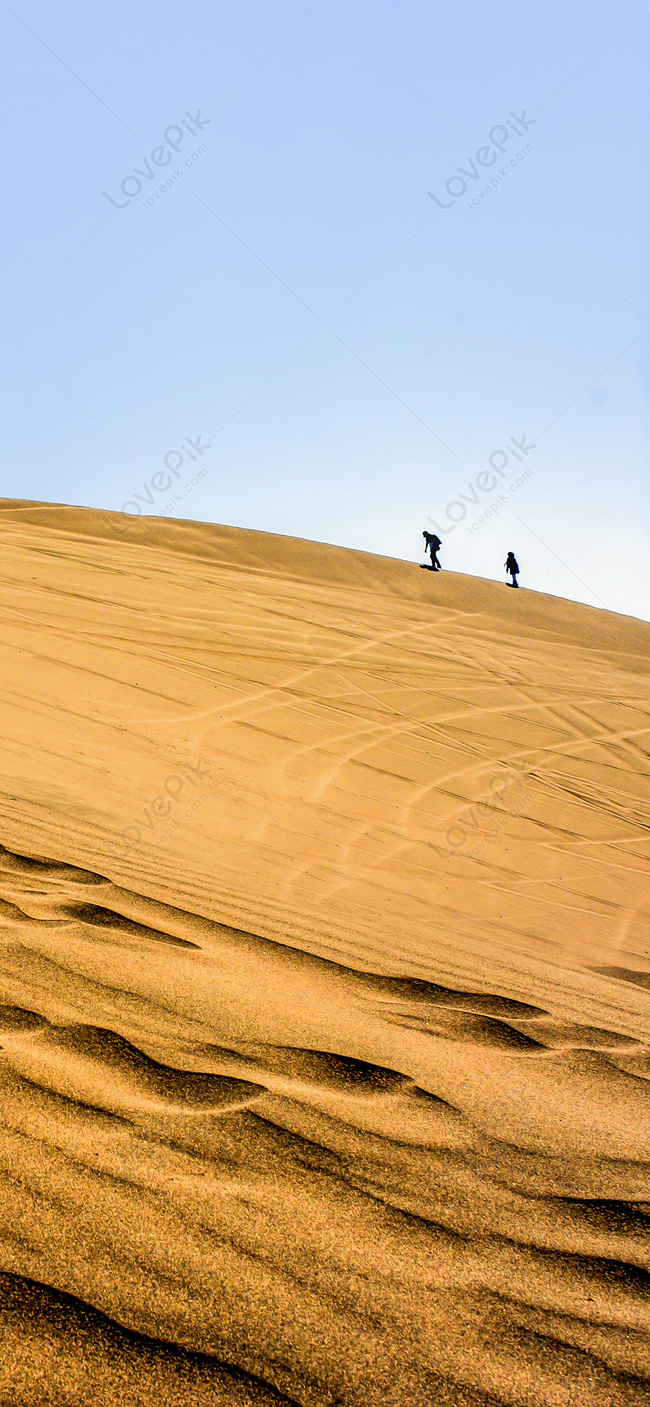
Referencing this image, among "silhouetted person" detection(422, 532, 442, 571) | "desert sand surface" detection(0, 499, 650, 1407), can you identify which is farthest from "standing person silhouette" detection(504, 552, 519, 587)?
"desert sand surface" detection(0, 499, 650, 1407)

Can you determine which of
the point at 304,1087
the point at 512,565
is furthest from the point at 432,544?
the point at 304,1087

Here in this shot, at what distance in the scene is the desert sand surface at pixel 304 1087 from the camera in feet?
5.08

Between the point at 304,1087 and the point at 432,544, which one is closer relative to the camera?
the point at 304,1087

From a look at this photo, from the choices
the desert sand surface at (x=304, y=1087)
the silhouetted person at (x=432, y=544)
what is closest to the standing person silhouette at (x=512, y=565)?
the silhouetted person at (x=432, y=544)

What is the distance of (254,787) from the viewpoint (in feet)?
21.8

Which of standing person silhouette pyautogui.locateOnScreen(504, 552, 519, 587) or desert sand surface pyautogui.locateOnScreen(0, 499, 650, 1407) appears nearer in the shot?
desert sand surface pyautogui.locateOnScreen(0, 499, 650, 1407)

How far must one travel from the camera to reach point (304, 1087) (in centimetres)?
232

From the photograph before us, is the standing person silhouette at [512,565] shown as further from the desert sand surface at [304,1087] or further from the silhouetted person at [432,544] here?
the desert sand surface at [304,1087]

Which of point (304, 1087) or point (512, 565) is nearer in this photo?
point (304, 1087)

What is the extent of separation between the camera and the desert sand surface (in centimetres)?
155

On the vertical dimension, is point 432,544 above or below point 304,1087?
above

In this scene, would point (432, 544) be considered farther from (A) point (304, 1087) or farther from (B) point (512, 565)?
(A) point (304, 1087)

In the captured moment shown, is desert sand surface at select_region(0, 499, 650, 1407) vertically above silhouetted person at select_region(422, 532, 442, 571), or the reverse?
silhouetted person at select_region(422, 532, 442, 571)

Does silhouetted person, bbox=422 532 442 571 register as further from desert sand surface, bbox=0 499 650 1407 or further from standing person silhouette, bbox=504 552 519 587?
desert sand surface, bbox=0 499 650 1407
